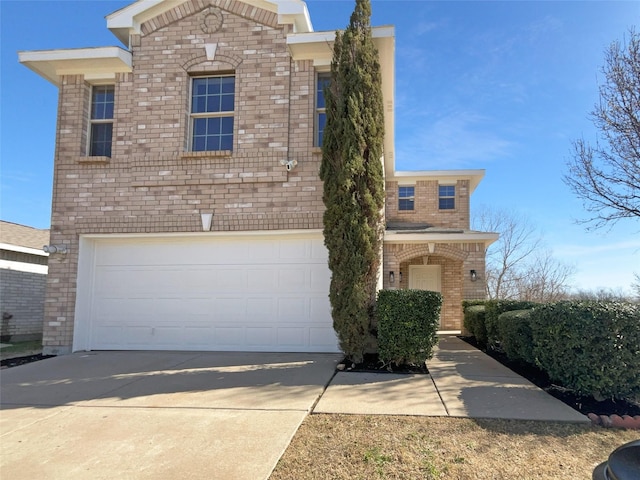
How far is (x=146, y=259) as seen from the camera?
8.72m

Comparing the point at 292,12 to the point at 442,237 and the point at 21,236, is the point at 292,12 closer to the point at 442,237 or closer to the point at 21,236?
the point at 442,237

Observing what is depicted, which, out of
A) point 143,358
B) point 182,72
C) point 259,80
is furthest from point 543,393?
point 182,72

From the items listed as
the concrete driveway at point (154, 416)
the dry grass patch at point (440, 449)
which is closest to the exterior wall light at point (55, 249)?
the concrete driveway at point (154, 416)

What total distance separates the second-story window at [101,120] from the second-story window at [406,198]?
10.5 metres

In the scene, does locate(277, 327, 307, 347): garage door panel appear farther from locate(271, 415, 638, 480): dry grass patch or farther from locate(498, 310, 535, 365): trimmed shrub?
locate(271, 415, 638, 480): dry grass patch

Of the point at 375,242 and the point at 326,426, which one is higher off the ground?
the point at 375,242

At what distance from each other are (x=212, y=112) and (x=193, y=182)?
1.53 metres

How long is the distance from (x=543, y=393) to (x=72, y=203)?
8.81m

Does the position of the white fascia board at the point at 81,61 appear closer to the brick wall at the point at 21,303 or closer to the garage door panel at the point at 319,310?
the garage door panel at the point at 319,310

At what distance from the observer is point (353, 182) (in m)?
6.88

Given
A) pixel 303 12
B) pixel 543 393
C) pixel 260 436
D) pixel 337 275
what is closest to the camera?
pixel 260 436

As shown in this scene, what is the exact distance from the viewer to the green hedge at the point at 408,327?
645cm

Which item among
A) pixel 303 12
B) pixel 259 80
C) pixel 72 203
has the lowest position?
pixel 72 203

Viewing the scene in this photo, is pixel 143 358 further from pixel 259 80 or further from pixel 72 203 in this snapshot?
pixel 259 80
